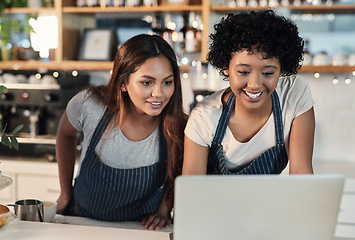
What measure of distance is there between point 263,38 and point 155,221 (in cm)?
76

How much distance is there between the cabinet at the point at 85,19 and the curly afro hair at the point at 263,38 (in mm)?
1601

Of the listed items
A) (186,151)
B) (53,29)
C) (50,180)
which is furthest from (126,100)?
(53,29)

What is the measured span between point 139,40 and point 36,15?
2.02 metres

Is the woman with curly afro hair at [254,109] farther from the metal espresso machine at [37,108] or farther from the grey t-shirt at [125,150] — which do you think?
the metal espresso machine at [37,108]

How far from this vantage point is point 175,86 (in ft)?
5.63

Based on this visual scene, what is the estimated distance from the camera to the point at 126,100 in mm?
1805

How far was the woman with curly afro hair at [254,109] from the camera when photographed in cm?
142

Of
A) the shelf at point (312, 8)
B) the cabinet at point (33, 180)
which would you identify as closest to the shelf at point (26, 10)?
the cabinet at point (33, 180)

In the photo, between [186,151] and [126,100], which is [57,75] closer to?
[126,100]

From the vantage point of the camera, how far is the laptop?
1.00m

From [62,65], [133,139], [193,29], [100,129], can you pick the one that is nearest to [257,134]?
[133,139]

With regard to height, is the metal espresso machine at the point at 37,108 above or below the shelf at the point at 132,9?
below

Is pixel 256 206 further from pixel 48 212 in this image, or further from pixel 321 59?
pixel 321 59

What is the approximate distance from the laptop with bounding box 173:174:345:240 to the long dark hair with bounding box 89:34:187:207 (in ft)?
2.23
